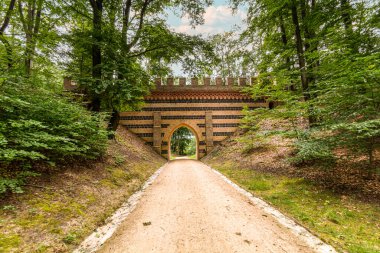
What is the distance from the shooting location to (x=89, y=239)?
3.12 metres

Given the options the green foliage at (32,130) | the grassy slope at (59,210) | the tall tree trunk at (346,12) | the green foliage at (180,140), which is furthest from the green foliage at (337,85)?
the green foliage at (180,140)

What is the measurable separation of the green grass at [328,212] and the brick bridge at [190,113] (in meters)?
11.4

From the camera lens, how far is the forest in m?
4.54

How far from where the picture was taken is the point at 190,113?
18016 mm

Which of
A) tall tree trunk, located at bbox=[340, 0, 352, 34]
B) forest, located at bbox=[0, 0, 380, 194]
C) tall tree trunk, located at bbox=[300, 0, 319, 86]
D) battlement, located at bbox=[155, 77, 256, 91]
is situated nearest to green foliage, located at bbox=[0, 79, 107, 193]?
forest, located at bbox=[0, 0, 380, 194]

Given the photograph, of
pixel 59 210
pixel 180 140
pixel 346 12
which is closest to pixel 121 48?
pixel 59 210

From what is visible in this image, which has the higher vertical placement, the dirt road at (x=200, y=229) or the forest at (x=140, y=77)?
the forest at (x=140, y=77)

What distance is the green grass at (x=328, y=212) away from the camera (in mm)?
3133

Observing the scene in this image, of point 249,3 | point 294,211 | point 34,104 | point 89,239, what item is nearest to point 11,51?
point 34,104

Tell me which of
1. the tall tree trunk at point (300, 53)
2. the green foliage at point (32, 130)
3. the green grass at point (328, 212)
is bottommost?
the green grass at point (328, 212)

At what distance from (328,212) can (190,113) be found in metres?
14.5

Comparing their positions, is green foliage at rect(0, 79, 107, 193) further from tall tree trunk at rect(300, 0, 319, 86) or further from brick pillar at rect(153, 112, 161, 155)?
brick pillar at rect(153, 112, 161, 155)

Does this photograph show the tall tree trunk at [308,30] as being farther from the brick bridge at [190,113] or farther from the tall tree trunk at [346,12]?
the brick bridge at [190,113]

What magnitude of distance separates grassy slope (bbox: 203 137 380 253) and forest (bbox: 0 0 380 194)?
1.16m
